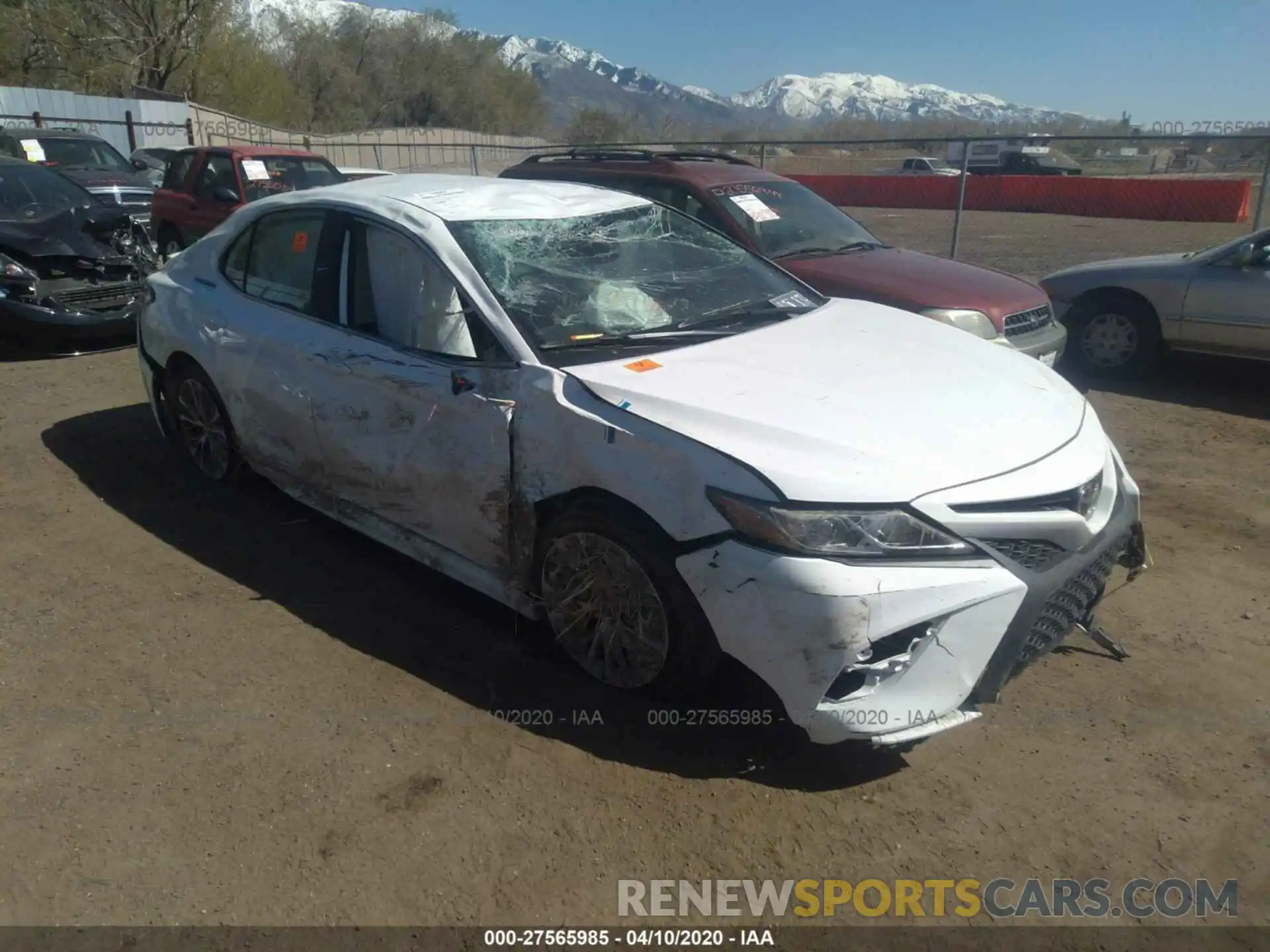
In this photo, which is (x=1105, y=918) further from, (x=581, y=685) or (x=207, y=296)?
(x=207, y=296)

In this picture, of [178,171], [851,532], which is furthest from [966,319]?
[178,171]

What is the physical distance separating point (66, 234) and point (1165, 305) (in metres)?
9.02

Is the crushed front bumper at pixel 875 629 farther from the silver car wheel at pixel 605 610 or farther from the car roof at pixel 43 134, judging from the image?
the car roof at pixel 43 134

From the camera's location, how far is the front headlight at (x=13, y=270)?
7.73m

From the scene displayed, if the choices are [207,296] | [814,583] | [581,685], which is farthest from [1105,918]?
[207,296]

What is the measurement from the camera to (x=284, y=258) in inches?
180

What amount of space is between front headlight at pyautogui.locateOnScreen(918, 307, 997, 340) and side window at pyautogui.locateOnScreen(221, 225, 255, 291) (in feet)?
12.9

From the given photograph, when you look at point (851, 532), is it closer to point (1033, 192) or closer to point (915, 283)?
point (915, 283)

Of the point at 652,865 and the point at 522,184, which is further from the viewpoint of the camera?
the point at 522,184

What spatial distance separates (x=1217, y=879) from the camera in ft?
8.89

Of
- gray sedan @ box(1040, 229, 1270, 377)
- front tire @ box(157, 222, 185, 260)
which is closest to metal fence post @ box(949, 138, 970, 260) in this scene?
gray sedan @ box(1040, 229, 1270, 377)

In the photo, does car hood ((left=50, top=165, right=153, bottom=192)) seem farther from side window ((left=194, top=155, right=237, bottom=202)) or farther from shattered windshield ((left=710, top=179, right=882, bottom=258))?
shattered windshield ((left=710, top=179, right=882, bottom=258))

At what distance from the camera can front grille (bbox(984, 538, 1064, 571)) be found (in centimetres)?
289

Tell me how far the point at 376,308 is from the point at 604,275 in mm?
954
